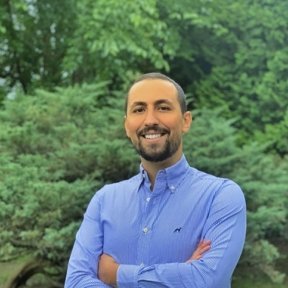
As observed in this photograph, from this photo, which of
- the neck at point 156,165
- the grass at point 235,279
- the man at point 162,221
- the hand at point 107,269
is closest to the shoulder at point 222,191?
the man at point 162,221

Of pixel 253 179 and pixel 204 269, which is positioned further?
pixel 253 179

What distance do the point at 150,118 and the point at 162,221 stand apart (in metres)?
0.39

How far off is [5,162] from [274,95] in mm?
3482

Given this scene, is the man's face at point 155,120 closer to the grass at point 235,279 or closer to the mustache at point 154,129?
the mustache at point 154,129

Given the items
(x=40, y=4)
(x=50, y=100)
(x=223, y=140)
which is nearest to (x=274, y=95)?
(x=223, y=140)

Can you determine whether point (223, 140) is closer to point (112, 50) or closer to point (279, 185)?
point (279, 185)

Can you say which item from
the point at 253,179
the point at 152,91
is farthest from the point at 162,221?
the point at 253,179

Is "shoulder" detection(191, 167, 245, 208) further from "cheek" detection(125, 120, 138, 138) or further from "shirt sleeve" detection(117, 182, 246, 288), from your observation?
"cheek" detection(125, 120, 138, 138)

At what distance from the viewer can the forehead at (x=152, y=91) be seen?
7.05 ft

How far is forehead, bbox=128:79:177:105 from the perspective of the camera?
2148 millimetres

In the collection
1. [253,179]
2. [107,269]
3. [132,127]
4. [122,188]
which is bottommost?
[253,179]

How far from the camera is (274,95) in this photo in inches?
266

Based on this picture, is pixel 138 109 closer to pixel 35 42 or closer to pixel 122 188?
pixel 122 188

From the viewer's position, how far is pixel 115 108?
18.4 feet
